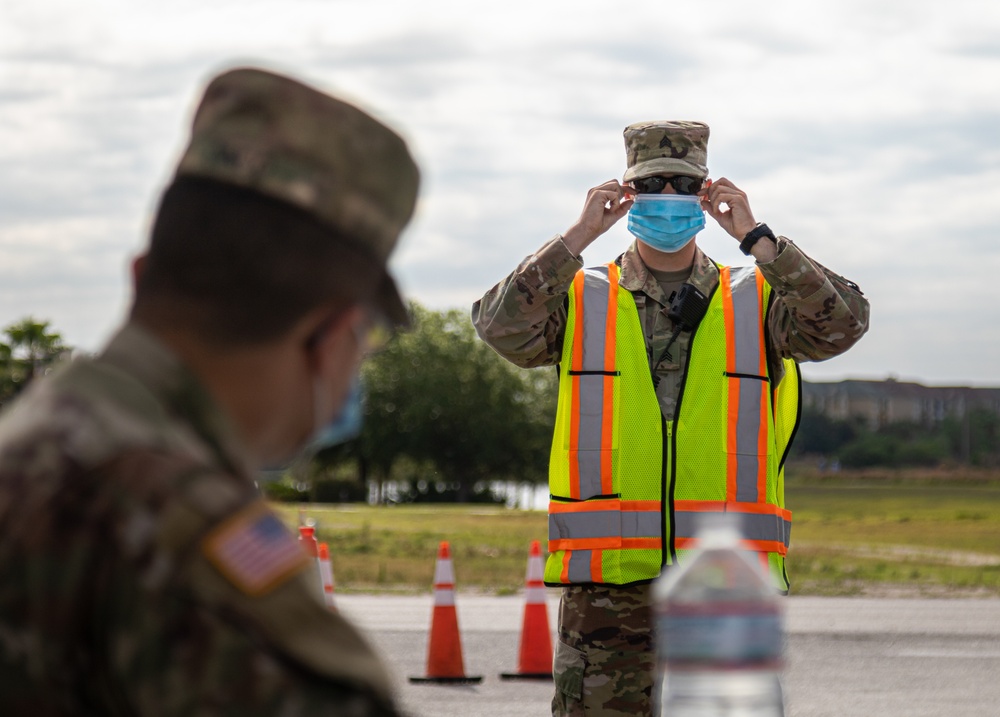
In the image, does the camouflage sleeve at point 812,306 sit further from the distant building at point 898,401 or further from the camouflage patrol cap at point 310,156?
the distant building at point 898,401

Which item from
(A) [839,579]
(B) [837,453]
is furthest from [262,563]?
(B) [837,453]

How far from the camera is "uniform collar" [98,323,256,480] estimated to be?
1.83 metres

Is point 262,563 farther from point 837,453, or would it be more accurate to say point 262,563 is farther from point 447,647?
point 837,453

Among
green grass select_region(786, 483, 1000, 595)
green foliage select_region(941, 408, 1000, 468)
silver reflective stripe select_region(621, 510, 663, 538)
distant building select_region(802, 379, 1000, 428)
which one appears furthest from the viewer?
distant building select_region(802, 379, 1000, 428)

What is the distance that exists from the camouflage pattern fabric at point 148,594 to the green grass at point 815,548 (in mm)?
16460

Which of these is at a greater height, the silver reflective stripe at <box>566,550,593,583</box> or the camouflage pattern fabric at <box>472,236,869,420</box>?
the camouflage pattern fabric at <box>472,236,869,420</box>

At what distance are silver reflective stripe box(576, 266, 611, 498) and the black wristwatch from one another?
1.59 feet

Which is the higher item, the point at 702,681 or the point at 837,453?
the point at 837,453

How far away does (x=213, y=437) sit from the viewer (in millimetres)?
1849

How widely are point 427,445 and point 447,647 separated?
8640cm

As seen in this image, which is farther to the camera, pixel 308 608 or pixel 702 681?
pixel 702 681

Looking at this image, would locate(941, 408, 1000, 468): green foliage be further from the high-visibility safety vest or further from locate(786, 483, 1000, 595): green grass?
the high-visibility safety vest

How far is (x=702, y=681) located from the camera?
1.81 meters

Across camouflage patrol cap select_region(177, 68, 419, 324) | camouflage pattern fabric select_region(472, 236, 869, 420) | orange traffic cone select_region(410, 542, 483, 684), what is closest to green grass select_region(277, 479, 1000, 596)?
orange traffic cone select_region(410, 542, 483, 684)
